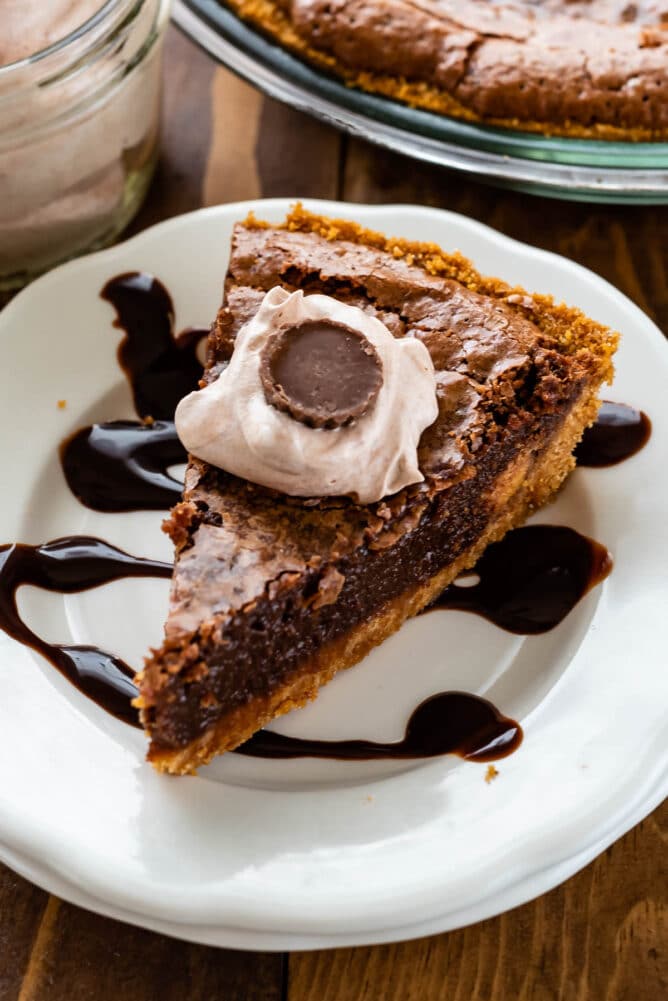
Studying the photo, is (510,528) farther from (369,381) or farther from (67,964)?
(67,964)

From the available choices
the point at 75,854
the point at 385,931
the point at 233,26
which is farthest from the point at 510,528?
the point at 233,26

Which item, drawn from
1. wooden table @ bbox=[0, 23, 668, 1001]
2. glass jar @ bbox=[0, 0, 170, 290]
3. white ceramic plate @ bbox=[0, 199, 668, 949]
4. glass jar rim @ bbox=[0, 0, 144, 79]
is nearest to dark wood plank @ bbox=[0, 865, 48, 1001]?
wooden table @ bbox=[0, 23, 668, 1001]

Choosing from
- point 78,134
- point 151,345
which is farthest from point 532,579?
point 78,134

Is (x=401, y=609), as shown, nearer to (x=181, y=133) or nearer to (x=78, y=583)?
(x=78, y=583)

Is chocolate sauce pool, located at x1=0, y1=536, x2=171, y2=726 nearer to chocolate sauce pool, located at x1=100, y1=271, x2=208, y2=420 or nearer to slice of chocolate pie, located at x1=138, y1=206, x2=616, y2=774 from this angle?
slice of chocolate pie, located at x1=138, y1=206, x2=616, y2=774

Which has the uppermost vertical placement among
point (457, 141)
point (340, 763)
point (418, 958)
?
point (457, 141)

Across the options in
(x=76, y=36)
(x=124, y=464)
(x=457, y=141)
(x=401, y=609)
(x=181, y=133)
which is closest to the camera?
(x=401, y=609)

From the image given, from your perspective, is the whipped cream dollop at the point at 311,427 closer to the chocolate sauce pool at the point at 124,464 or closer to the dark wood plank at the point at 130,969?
the chocolate sauce pool at the point at 124,464
